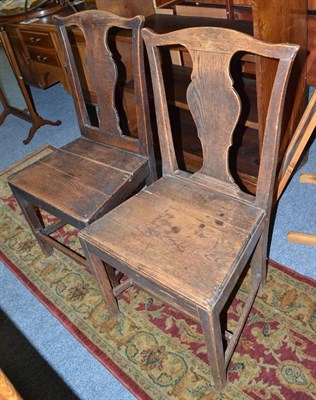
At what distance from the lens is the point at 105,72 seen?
1478mm

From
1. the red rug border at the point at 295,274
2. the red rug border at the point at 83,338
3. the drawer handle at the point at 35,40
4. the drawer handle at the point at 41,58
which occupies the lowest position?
the red rug border at the point at 83,338

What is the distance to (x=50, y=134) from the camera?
2932mm

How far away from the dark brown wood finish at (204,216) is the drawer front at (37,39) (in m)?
1.44

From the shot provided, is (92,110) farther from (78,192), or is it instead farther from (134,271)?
(134,271)

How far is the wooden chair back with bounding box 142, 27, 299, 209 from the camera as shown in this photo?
1018mm

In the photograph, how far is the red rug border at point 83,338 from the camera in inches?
52.7

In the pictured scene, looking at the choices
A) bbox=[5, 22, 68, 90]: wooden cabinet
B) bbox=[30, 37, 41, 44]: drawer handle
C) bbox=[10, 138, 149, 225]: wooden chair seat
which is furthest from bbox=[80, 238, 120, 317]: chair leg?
bbox=[30, 37, 41, 44]: drawer handle

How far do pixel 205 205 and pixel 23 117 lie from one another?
7.53ft

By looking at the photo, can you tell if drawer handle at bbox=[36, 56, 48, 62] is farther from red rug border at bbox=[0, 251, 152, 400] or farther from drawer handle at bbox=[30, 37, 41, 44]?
red rug border at bbox=[0, 251, 152, 400]

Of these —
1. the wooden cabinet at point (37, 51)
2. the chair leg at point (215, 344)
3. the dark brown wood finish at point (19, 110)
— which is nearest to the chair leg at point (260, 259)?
the chair leg at point (215, 344)

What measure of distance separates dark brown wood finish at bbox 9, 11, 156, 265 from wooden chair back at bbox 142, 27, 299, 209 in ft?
0.57

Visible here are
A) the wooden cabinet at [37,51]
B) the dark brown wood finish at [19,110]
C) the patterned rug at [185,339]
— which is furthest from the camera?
the dark brown wood finish at [19,110]

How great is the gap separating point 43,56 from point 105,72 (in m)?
Result: 1.34

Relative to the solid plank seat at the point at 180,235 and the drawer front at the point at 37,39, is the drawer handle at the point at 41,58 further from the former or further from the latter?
the solid plank seat at the point at 180,235
